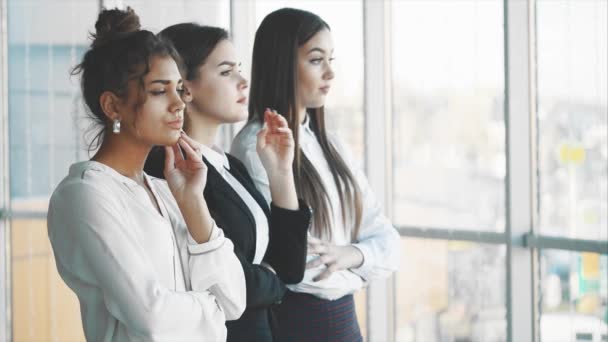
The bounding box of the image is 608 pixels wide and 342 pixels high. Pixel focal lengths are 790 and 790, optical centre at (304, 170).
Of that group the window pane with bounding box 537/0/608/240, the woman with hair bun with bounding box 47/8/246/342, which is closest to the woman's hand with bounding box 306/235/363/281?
the woman with hair bun with bounding box 47/8/246/342

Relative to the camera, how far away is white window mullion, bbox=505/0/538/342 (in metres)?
3.62

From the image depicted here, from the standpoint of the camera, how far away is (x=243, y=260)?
1.91m

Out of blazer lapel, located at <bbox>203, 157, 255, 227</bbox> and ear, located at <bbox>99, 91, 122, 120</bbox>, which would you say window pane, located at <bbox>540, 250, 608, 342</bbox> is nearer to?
blazer lapel, located at <bbox>203, 157, 255, 227</bbox>

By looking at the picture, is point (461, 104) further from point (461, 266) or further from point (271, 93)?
point (271, 93)

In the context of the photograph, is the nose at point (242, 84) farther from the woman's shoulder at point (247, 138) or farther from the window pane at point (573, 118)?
the window pane at point (573, 118)

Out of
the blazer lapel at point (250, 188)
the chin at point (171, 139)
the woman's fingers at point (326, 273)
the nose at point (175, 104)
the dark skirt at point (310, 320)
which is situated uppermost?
the nose at point (175, 104)

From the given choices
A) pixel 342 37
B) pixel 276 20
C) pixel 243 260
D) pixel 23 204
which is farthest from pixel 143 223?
pixel 23 204

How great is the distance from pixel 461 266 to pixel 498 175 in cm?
52

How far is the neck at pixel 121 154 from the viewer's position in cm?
168

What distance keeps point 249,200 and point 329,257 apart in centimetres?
36

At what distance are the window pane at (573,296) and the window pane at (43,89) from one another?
2579 mm

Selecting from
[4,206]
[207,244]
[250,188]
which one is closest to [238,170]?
[250,188]

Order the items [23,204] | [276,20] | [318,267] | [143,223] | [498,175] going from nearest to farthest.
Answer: [143,223] < [318,267] < [276,20] < [498,175] < [23,204]

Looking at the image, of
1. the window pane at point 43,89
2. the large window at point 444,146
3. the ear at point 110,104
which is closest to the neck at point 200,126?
the ear at point 110,104
